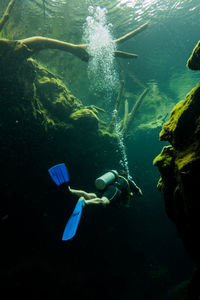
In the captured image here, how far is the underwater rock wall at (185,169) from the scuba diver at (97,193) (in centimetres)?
161

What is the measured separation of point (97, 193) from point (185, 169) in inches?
121

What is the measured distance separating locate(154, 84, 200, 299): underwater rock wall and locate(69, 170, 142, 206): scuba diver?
61.7 inches

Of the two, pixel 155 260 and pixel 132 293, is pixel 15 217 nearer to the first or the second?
pixel 132 293

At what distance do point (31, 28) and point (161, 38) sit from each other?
8.35 meters

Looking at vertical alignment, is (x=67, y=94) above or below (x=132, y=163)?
above

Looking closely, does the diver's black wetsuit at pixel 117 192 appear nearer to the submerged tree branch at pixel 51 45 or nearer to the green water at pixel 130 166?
the green water at pixel 130 166

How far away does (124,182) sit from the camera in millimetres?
5219

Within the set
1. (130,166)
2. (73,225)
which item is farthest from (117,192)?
(130,166)

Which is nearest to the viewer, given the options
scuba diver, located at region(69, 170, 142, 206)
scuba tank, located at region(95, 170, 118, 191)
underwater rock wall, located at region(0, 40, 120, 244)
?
scuba diver, located at region(69, 170, 142, 206)

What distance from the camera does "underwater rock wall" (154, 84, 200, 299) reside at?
2.36 metres

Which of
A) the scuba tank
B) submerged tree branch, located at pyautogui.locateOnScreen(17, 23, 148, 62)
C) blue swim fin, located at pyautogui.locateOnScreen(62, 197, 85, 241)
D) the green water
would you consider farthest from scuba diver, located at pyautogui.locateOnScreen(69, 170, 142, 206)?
submerged tree branch, located at pyautogui.locateOnScreen(17, 23, 148, 62)


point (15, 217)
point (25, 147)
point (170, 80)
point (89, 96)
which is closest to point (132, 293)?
point (15, 217)

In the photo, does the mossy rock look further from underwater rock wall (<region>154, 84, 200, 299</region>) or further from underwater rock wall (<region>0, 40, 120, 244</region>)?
underwater rock wall (<region>154, 84, 200, 299</region>)

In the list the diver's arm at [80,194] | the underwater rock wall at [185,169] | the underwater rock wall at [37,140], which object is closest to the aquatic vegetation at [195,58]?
Answer: the underwater rock wall at [185,169]
